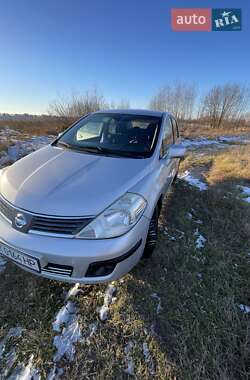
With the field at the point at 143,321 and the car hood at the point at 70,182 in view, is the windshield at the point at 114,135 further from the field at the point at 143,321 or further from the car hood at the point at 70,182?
the field at the point at 143,321

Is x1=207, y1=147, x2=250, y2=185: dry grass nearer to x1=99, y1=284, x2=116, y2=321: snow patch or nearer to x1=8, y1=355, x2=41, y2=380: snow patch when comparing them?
x1=99, y1=284, x2=116, y2=321: snow patch

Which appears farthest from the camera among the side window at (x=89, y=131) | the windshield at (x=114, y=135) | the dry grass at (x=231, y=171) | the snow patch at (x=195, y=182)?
the dry grass at (x=231, y=171)

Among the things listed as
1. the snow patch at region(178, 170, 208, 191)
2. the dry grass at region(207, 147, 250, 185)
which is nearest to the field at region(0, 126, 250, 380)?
the snow patch at region(178, 170, 208, 191)

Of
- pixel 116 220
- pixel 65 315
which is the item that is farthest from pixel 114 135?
pixel 65 315

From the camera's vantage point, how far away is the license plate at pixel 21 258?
4.95 feet

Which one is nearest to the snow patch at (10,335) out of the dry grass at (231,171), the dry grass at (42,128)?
the dry grass at (231,171)

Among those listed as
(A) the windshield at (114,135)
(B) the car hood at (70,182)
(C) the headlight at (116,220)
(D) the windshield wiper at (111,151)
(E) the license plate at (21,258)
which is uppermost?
(A) the windshield at (114,135)

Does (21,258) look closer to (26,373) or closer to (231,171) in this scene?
(26,373)

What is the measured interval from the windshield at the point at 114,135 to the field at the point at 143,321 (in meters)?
1.20

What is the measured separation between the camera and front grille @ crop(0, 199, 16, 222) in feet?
5.34

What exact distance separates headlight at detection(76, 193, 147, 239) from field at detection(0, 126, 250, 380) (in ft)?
2.36

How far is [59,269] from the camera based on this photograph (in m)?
1.49

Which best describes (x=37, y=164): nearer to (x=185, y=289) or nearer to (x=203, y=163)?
(x=185, y=289)

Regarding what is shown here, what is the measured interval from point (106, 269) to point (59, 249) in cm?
37
